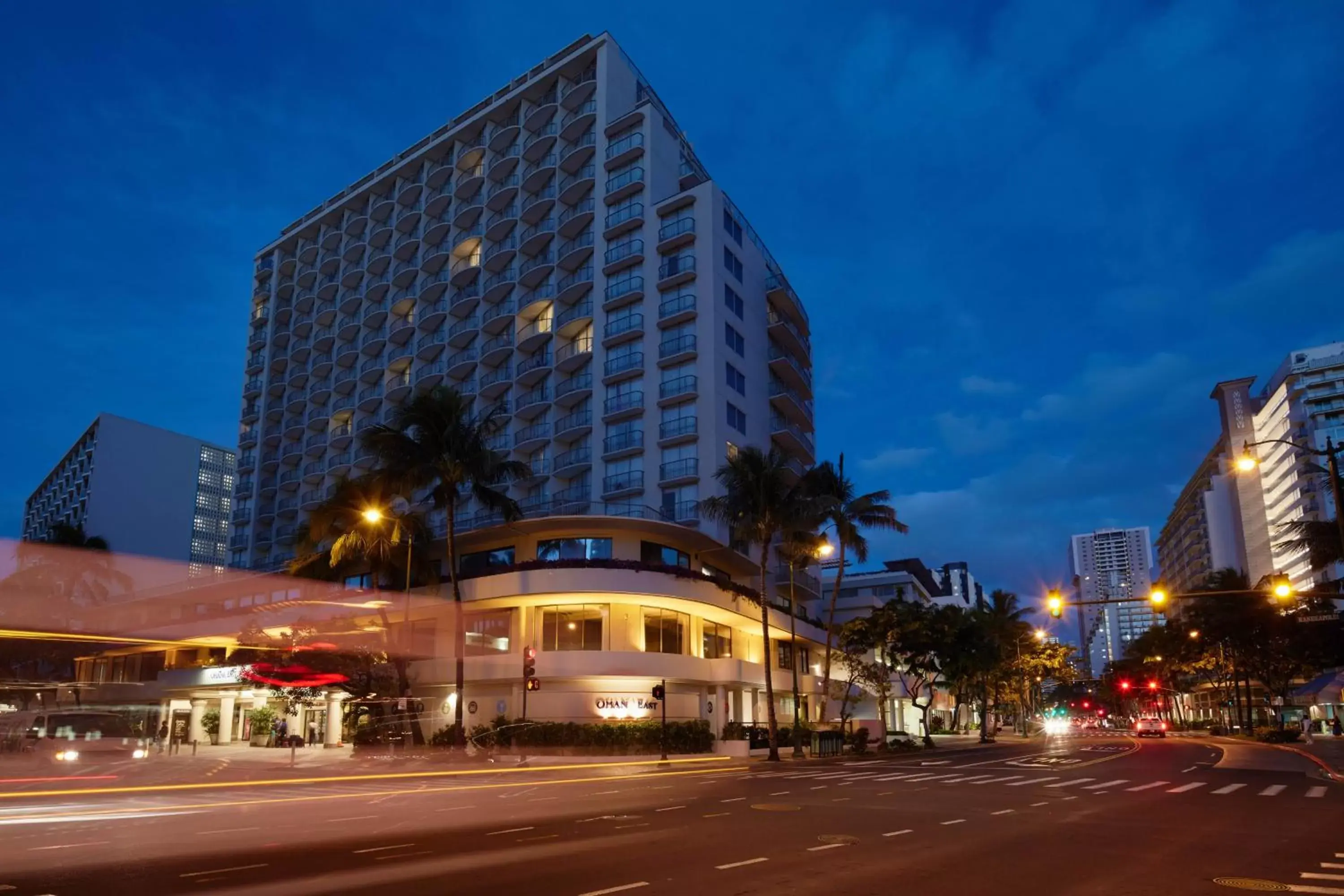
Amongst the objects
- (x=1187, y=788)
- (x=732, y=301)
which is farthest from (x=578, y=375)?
(x=1187, y=788)

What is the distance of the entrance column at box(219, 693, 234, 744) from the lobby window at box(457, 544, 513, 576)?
19448 millimetres

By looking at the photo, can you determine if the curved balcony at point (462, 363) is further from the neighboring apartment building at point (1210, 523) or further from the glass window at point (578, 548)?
the neighboring apartment building at point (1210, 523)

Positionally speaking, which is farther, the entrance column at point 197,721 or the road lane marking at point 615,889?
the entrance column at point 197,721

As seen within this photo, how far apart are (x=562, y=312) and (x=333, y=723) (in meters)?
30.6

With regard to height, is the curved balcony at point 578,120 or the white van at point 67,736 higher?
the curved balcony at point 578,120

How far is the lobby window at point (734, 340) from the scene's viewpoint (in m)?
59.5

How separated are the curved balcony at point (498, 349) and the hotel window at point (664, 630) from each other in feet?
93.3

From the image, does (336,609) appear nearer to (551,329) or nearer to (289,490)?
(551,329)

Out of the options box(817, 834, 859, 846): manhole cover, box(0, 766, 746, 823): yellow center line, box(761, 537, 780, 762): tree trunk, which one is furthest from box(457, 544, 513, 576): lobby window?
box(817, 834, 859, 846): manhole cover

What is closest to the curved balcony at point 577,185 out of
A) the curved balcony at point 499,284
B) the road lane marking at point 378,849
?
the curved balcony at point 499,284

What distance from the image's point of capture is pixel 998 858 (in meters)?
12.7

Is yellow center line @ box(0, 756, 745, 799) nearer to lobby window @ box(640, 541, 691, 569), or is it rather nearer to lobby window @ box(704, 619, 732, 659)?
lobby window @ box(704, 619, 732, 659)

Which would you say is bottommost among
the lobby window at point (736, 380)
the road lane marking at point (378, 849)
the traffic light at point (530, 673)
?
the road lane marking at point (378, 849)

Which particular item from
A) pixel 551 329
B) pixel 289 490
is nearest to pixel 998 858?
pixel 551 329
